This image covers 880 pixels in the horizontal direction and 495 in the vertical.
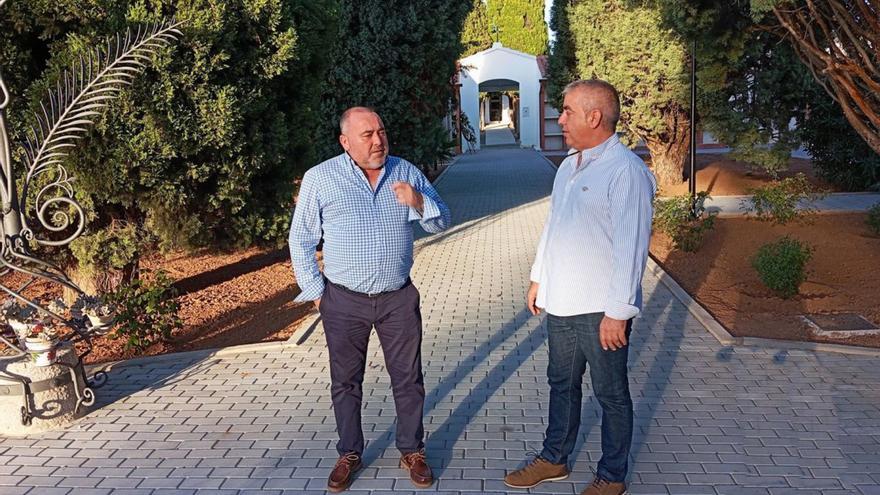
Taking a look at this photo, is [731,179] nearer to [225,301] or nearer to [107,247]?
[225,301]

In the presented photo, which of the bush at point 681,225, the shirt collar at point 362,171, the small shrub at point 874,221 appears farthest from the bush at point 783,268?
the shirt collar at point 362,171

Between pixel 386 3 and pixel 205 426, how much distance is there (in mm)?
11278

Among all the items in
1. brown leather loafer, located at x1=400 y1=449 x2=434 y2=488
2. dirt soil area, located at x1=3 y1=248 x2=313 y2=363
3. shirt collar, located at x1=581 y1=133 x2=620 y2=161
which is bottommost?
dirt soil area, located at x1=3 y1=248 x2=313 y2=363

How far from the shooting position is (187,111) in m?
6.32

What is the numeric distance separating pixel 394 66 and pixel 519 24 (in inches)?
1776

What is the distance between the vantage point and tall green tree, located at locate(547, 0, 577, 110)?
19203 mm

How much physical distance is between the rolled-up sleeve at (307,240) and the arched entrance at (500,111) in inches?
1274

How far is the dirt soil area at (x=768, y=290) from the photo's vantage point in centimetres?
674

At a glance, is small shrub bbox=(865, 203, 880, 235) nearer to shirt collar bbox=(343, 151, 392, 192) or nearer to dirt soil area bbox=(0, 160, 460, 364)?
dirt soil area bbox=(0, 160, 460, 364)

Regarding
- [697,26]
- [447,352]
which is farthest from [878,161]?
[447,352]

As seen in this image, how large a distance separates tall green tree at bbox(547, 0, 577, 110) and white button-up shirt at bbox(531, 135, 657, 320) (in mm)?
16270

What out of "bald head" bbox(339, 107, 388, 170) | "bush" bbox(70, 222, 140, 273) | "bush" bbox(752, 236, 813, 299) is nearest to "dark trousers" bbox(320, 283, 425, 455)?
"bald head" bbox(339, 107, 388, 170)

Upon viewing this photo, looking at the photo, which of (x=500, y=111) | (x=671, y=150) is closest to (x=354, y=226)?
(x=671, y=150)

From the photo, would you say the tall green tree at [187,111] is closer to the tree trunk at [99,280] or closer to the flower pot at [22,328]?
the tree trunk at [99,280]
